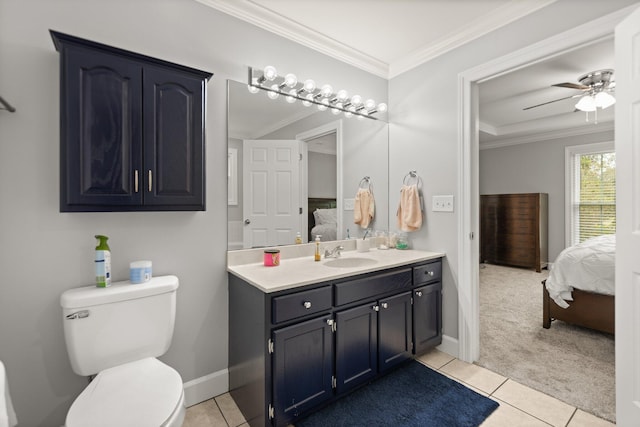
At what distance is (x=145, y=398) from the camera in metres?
1.20

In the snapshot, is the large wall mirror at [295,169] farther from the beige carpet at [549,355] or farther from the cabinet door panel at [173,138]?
the beige carpet at [549,355]

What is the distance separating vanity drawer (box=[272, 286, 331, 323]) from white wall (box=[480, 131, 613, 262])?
556 centimetres

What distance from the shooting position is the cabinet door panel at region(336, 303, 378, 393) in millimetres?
1787

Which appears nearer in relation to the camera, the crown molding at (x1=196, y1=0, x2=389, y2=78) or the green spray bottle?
the green spray bottle

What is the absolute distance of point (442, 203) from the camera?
2.46 meters

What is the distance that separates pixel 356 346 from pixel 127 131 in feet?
5.61

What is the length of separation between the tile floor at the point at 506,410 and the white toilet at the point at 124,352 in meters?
0.53

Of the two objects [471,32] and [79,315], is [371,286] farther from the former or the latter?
[471,32]

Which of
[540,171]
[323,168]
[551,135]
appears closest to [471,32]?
[323,168]

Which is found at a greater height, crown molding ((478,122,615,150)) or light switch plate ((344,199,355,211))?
crown molding ((478,122,615,150))

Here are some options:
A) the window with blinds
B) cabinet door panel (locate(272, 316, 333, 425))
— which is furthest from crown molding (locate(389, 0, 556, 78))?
the window with blinds

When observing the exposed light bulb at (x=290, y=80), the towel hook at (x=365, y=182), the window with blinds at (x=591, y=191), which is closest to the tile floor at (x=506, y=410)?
the towel hook at (x=365, y=182)

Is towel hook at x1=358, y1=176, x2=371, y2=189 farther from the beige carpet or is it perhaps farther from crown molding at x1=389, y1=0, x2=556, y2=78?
A: the beige carpet

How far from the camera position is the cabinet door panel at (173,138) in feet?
5.15
